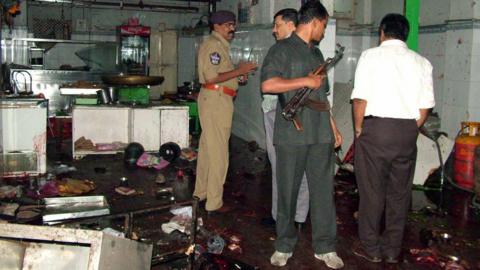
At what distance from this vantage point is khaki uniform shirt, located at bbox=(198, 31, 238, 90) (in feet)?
17.6

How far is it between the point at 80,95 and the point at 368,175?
7103 millimetres

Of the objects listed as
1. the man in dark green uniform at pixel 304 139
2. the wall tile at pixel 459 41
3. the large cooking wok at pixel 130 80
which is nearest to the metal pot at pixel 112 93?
the large cooking wok at pixel 130 80

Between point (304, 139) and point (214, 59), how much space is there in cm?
182

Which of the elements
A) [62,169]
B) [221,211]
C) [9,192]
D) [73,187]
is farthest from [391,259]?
[62,169]

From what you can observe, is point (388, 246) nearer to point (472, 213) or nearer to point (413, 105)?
point (413, 105)

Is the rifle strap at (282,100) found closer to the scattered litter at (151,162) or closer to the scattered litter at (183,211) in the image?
the scattered litter at (183,211)

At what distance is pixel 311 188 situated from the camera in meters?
4.14

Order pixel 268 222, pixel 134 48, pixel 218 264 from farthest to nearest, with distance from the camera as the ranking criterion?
pixel 134 48 < pixel 268 222 < pixel 218 264

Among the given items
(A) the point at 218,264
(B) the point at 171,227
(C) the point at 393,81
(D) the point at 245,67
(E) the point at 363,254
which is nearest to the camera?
(A) the point at 218,264

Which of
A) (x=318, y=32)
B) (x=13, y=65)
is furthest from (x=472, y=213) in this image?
(x=13, y=65)

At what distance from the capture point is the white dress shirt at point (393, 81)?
13.3ft

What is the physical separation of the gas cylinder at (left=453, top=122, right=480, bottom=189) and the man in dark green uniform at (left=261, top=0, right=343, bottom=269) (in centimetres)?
358

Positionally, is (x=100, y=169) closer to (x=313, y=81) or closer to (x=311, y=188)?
(x=311, y=188)

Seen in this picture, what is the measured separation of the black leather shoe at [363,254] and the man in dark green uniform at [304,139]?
0.36m
